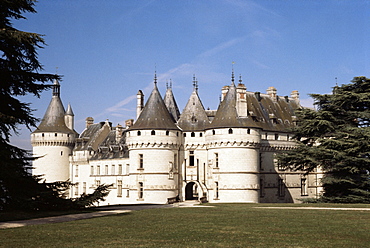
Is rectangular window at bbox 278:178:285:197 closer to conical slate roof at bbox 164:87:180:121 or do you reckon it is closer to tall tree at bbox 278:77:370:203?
tall tree at bbox 278:77:370:203

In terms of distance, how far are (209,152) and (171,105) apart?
7759 millimetres

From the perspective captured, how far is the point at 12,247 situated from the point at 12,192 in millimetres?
7599

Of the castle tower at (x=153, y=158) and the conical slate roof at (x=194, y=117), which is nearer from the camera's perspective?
the castle tower at (x=153, y=158)

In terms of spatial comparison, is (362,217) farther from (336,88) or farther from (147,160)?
(147,160)

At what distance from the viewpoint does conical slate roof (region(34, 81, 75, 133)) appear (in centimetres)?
5584

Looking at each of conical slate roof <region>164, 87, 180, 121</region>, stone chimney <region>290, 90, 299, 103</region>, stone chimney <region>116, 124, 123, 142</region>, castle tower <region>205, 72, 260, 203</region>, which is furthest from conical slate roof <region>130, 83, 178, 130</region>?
stone chimney <region>290, 90, 299, 103</region>

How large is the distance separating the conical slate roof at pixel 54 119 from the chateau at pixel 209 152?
28.5 feet

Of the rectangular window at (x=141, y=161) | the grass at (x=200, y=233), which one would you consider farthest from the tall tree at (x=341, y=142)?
the grass at (x=200, y=233)

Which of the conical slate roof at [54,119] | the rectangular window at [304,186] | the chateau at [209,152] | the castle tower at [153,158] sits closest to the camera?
the chateau at [209,152]

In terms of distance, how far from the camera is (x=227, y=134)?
39.7 metres

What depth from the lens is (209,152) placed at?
1603 inches

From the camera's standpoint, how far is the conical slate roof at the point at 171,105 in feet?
152

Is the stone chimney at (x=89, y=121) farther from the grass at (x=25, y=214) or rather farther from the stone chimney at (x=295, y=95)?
the grass at (x=25, y=214)

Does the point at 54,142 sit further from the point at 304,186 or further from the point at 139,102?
the point at 304,186
